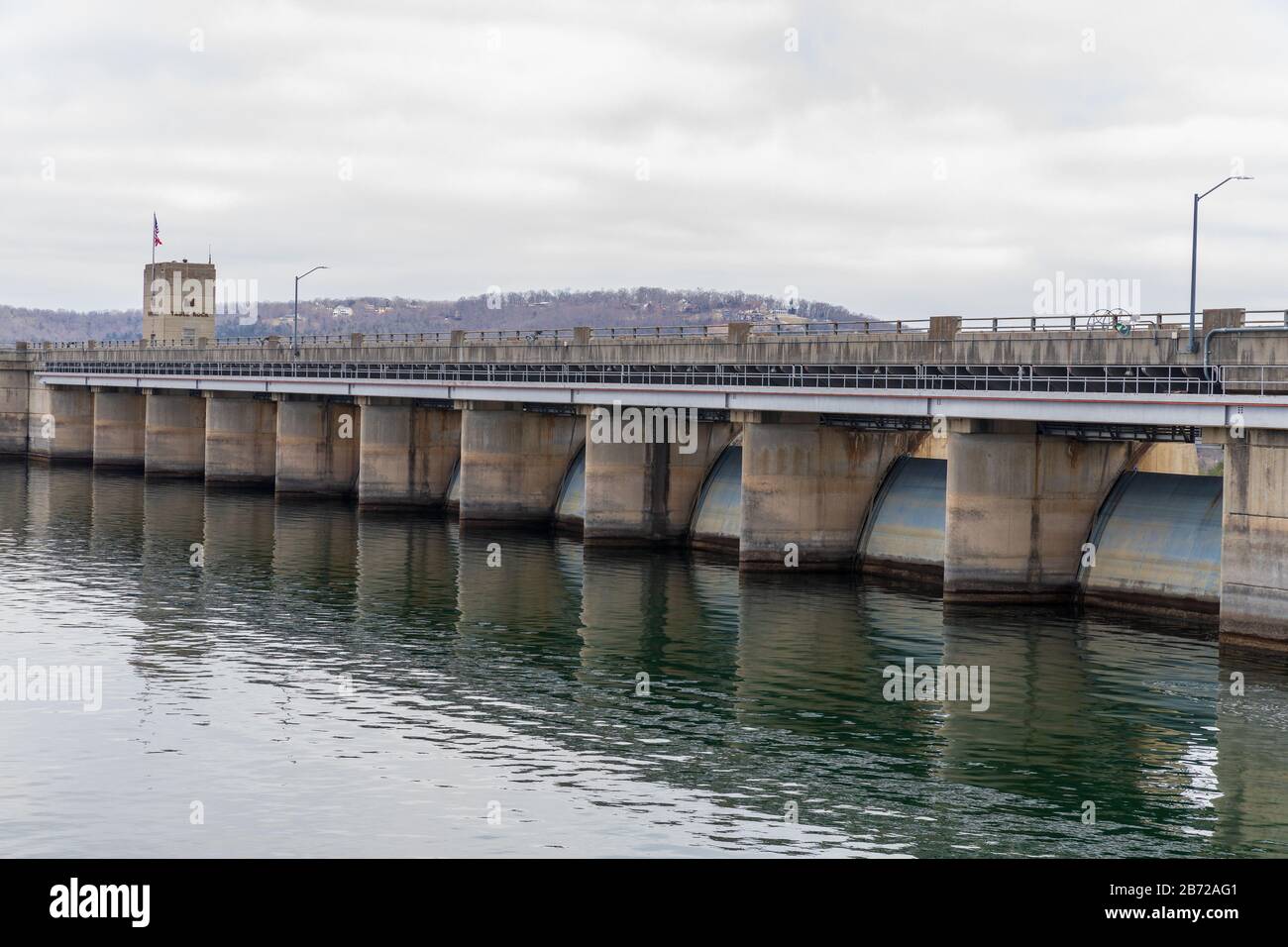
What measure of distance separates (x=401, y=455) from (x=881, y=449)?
30394 millimetres

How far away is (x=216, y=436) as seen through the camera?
94688 millimetres

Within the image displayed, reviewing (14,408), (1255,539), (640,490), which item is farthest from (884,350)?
(14,408)

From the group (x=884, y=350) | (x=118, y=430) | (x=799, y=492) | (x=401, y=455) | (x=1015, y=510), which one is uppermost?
(x=884, y=350)

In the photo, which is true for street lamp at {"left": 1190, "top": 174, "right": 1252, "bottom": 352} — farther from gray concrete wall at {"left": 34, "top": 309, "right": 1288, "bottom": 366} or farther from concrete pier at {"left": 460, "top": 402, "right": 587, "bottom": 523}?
concrete pier at {"left": 460, "top": 402, "right": 587, "bottom": 523}

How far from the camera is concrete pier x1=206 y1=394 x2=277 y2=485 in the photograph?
310 ft

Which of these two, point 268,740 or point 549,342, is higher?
point 549,342

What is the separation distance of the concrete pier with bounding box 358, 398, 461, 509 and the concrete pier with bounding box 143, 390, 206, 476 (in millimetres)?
24479

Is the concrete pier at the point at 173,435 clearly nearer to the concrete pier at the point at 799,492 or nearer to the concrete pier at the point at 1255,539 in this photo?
the concrete pier at the point at 799,492

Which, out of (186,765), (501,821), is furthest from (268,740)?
(501,821)

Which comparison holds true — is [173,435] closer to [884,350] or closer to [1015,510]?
[884,350]

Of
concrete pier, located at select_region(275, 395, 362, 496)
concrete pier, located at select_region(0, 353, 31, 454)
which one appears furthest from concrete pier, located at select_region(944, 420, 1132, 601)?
concrete pier, located at select_region(0, 353, 31, 454)

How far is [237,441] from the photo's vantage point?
311 feet

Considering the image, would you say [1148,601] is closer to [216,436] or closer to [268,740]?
[268,740]
